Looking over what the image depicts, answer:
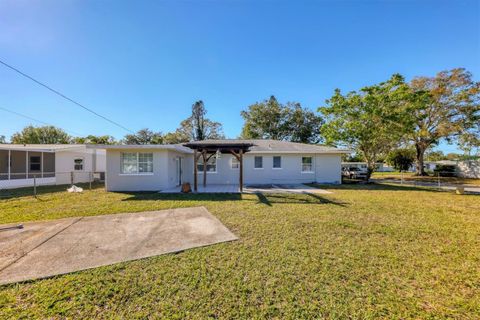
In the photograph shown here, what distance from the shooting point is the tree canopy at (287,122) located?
1284 inches

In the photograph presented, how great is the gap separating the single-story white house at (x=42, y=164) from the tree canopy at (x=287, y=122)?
2380cm

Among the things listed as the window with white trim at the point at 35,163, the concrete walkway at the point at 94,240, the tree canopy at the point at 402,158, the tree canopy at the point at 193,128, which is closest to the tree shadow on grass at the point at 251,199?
the concrete walkway at the point at 94,240

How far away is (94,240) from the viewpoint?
13.9 ft

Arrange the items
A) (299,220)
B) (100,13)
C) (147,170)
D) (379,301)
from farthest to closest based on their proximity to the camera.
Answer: (147,170) < (100,13) < (299,220) < (379,301)

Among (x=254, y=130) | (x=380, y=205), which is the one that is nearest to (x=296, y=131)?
(x=254, y=130)

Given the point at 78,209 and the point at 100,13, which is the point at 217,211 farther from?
the point at 100,13

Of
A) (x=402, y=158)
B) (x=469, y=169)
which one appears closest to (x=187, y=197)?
(x=469, y=169)

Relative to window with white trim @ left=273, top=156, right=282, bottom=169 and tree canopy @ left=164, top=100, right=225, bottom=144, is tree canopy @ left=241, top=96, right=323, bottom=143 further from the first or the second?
window with white trim @ left=273, top=156, right=282, bottom=169

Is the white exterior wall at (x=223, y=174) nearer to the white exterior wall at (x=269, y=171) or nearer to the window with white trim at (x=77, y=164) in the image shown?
the white exterior wall at (x=269, y=171)

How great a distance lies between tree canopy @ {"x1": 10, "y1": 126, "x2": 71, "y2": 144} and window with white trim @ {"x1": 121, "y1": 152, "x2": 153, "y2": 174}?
40560 mm

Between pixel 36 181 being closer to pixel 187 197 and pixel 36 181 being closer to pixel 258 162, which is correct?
pixel 187 197

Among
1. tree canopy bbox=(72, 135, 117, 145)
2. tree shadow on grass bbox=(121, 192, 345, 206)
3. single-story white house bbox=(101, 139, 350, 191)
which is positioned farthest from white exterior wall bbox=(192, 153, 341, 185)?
tree canopy bbox=(72, 135, 117, 145)

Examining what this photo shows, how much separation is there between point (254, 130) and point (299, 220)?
94.6 ft

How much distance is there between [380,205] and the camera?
793 cm
